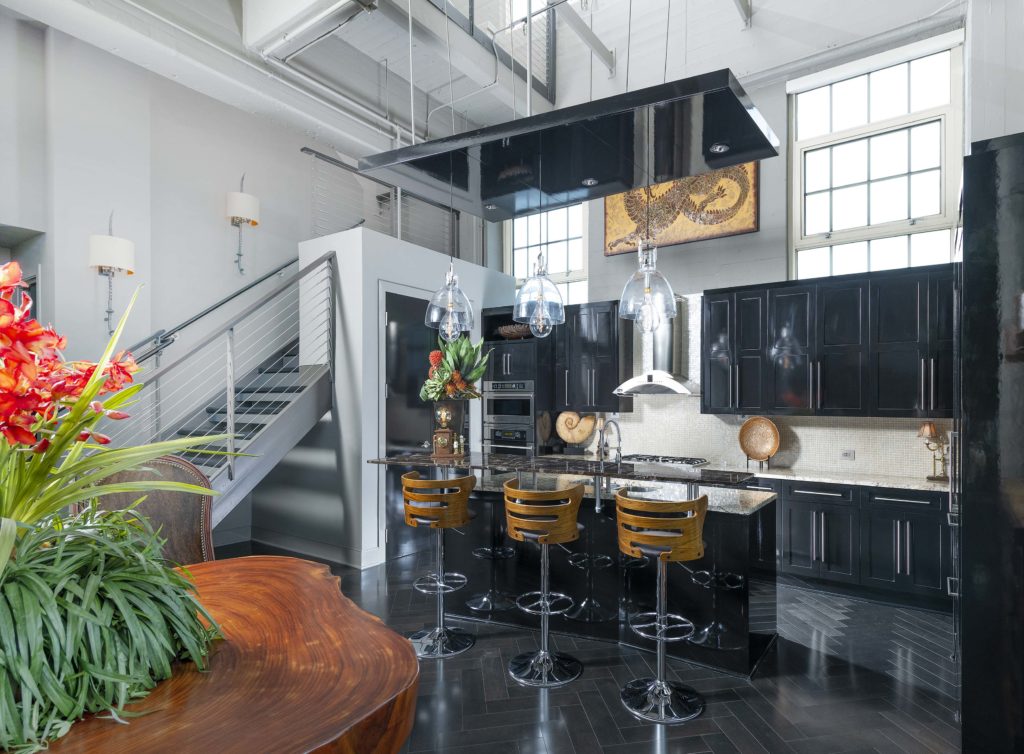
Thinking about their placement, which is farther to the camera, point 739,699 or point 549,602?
point 549,602

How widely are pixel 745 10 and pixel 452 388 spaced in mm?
4892

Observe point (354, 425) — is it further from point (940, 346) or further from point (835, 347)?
point (940, 346)

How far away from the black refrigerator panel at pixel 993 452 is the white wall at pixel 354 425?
4.42m

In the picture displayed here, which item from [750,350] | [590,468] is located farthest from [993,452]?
[750,350]

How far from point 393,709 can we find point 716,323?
5134mm

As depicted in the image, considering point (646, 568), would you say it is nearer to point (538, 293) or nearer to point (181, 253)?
point (538, 293)

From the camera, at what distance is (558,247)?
7.80 metres

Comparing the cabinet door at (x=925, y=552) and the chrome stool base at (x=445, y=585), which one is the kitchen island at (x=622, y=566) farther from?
the cabinet door at (x=925, y=552)

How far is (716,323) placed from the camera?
561 centimetres

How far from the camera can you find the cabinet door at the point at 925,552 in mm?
4270

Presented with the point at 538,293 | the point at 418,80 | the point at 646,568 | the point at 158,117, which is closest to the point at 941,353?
the point at 646,568

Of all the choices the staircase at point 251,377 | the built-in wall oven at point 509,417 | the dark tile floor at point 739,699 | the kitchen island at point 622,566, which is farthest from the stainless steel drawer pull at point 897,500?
the staircase at point 251,377

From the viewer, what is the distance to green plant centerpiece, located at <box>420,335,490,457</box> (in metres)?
4.22

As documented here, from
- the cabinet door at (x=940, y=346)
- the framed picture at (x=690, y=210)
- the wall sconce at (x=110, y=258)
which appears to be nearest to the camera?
the cabinet door at (x=940, y=346)
